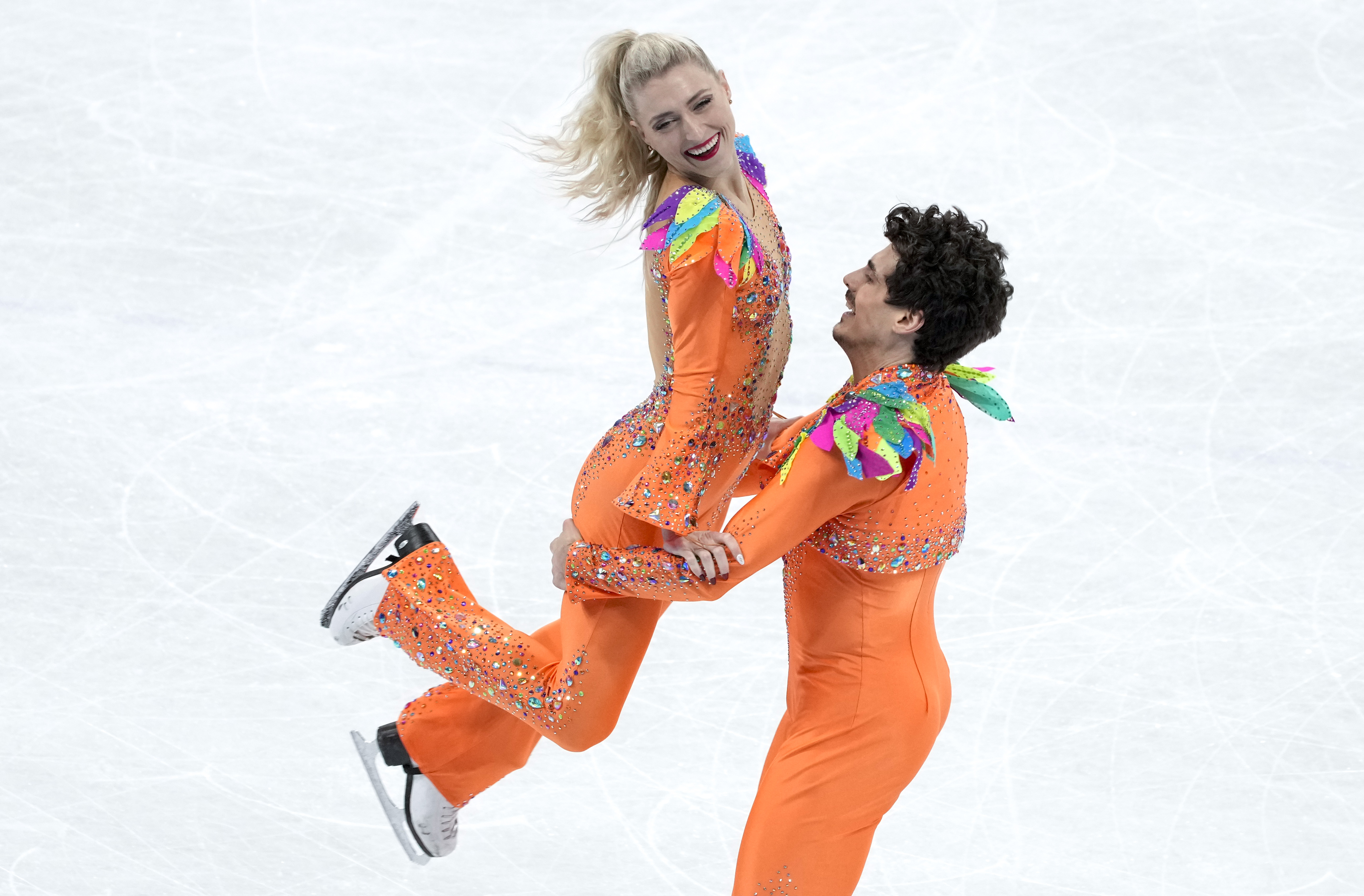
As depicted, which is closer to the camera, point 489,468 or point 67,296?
point 489,468

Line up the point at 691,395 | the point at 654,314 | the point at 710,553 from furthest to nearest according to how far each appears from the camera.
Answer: the point at 654,314, the point at 691,395, the point at 710,553

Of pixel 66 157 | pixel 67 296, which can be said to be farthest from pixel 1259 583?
pixel 66 157

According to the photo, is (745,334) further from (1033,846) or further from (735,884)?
(1033,846)

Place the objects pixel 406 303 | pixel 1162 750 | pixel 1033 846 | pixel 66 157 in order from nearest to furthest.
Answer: pixel 1033 846
pixel 1162 750
pixel 406 303
pixel 66 157

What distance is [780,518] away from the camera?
2.79 metres

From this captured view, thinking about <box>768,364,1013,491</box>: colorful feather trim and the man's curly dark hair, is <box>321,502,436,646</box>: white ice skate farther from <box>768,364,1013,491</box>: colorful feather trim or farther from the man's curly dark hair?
the man's curly dark hair

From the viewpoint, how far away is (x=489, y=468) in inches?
198

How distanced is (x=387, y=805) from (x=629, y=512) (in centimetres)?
109

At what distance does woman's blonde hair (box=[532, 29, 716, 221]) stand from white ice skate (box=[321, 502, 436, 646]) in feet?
2.77

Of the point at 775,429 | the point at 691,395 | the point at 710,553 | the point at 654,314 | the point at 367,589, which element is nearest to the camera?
the point at 710,553

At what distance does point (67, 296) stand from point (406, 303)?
4.23ft

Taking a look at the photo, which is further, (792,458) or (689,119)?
(689,119)

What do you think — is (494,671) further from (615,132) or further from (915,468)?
(615,132)

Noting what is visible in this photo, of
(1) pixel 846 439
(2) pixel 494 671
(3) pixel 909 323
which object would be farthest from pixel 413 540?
(3) pixel 909 323
